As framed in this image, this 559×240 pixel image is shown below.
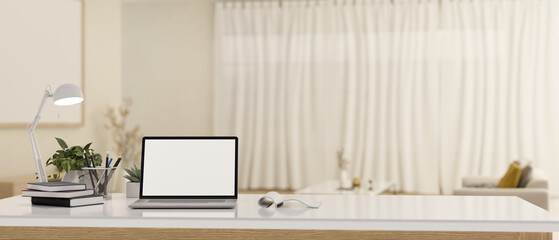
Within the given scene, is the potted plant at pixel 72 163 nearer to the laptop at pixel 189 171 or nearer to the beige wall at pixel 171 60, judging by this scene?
the laptop at pixel 189 171

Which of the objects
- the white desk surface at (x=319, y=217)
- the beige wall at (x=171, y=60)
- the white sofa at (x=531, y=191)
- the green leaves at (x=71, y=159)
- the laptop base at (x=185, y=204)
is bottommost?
the white sofa at (x=531, y=191)

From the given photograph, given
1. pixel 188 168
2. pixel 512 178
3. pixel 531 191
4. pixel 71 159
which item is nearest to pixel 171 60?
pixel 512 178

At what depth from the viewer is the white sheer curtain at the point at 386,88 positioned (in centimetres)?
832

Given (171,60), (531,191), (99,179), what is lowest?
(531,191)

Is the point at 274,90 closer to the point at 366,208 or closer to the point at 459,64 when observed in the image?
the point at 459,64

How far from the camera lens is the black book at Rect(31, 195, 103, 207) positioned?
2.45 metres

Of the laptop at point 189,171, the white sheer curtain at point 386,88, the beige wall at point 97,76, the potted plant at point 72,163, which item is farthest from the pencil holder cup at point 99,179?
the white sheer curtain at point 386,88

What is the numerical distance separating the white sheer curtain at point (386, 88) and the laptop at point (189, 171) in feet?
20.3

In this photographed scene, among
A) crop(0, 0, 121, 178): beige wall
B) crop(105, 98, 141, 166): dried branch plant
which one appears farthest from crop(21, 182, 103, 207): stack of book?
crop(105, 98, 141, 166): dried branch plant

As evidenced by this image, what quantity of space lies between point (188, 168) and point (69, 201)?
444 millimetres

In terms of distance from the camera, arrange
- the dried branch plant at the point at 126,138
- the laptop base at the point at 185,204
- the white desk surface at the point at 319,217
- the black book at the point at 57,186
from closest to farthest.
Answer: the white desk surface at the point at 319,217, the laptop base at the point at 185,204, the black book at the point at 57,186, the dried branch plant at the point at 126,138

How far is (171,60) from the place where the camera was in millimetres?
9195

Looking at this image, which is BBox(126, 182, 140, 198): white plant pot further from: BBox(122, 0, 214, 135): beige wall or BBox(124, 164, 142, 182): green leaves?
BBox(122, 0, 214, 135): beige wall

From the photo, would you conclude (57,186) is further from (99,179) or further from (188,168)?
(188,168)
